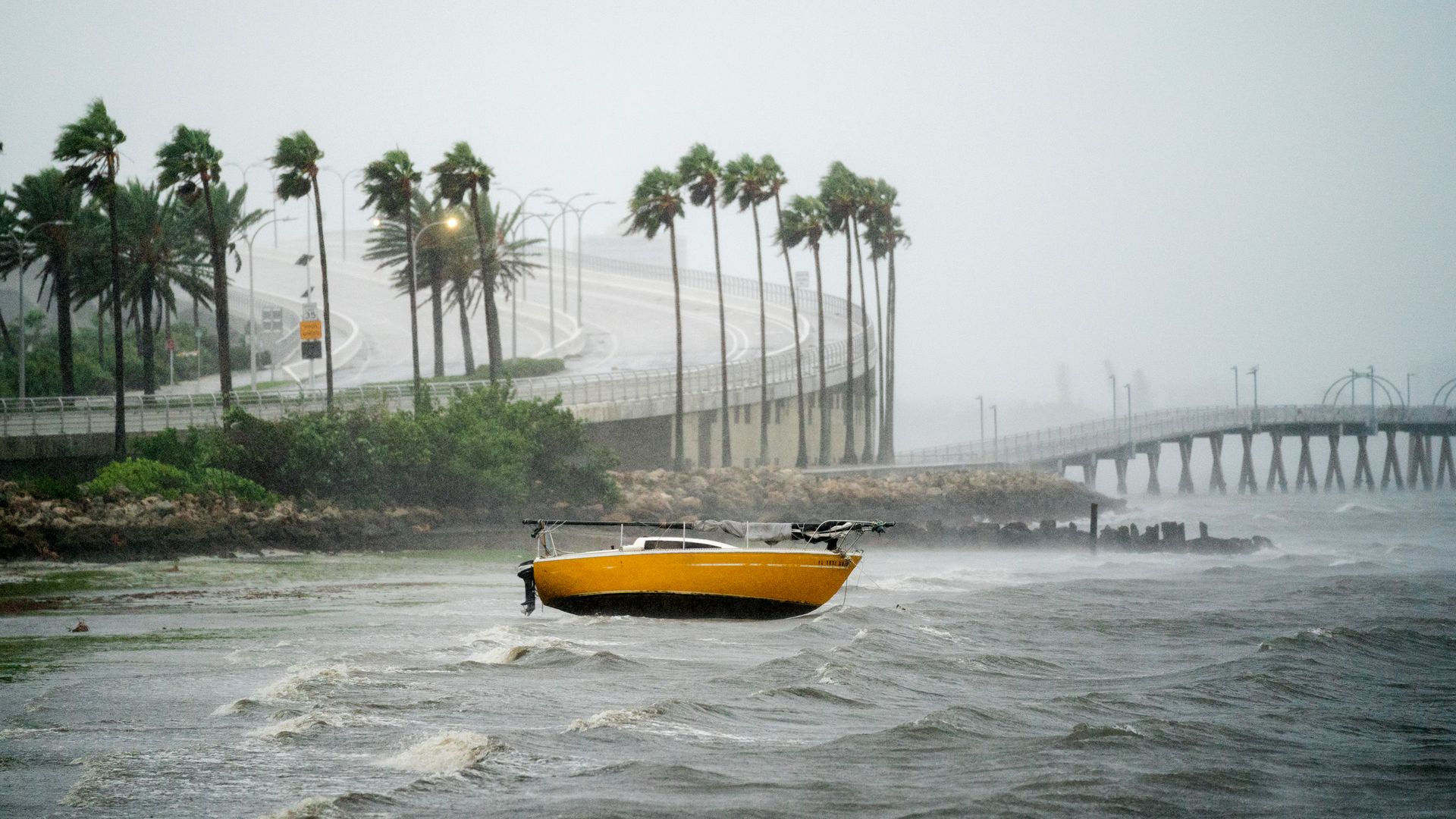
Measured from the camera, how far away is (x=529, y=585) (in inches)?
1108

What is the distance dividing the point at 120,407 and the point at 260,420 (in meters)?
4.48

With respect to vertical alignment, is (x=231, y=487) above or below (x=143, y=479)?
below

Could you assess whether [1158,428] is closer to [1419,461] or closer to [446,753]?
[1419,461]

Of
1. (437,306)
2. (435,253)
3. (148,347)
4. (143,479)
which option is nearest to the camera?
(143,479)

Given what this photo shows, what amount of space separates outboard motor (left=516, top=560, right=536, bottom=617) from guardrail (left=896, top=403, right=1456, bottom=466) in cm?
6076

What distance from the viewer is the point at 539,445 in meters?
57.7

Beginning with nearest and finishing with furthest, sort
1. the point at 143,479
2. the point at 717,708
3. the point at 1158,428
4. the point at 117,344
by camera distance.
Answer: the point at 717,708 → the point at 143,479 → the point at 117,344 → the point at 1158,428

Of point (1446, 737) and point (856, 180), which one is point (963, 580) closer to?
point (1446, 737)

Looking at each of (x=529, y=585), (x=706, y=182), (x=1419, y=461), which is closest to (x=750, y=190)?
(x=706, y=182)

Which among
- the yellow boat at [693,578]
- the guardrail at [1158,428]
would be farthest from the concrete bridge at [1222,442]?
the yellow boat at [693,578]

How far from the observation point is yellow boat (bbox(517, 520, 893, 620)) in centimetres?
2756

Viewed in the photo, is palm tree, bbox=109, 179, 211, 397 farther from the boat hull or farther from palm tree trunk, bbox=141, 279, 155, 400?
the boat hull

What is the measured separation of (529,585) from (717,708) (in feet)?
36.2

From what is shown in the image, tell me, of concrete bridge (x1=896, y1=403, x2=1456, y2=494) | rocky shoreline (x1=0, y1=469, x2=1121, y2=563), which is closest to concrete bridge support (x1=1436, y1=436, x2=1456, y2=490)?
concrete bridge (x1=896, y1=403, x2=1456, y2=494)
